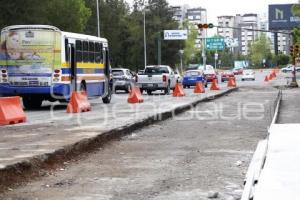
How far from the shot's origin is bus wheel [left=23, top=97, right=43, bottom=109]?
78.8 ft

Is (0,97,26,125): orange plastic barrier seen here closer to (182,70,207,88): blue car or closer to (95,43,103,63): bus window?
(95,43,103,63): bus window

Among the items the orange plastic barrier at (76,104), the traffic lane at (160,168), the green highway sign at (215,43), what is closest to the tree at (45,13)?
the orange plastic barrier at (76,104)

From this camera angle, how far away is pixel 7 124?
16.3m

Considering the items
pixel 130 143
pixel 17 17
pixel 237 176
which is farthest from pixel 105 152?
pixel 17 17

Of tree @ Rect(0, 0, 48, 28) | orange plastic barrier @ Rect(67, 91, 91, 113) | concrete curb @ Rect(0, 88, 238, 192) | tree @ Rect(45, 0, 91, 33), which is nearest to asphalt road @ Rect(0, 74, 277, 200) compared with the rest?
concrete curb @ Rect(0, 88, 238, 192)

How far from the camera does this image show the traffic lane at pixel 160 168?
7.84m

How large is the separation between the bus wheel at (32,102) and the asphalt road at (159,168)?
8976 mm

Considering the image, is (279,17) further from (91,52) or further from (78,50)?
(78,50)

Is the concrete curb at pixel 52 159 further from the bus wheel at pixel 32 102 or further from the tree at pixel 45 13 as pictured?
the tree at pixel 45 13

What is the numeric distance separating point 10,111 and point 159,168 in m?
8.19

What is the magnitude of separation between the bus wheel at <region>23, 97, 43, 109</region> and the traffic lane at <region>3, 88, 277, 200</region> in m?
9.30

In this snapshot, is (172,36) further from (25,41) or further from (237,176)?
(237,176)

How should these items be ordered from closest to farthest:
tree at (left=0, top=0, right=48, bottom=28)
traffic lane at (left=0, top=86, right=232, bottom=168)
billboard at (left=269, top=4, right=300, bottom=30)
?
traffic lane at (left=0, top=86, right=232, bottom=168)
tree at (left=0, top=0, right=48, bottom=28)
billboard at (left=269, top=4, right=300, bottom=30)

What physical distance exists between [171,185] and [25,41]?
50.6 ft
